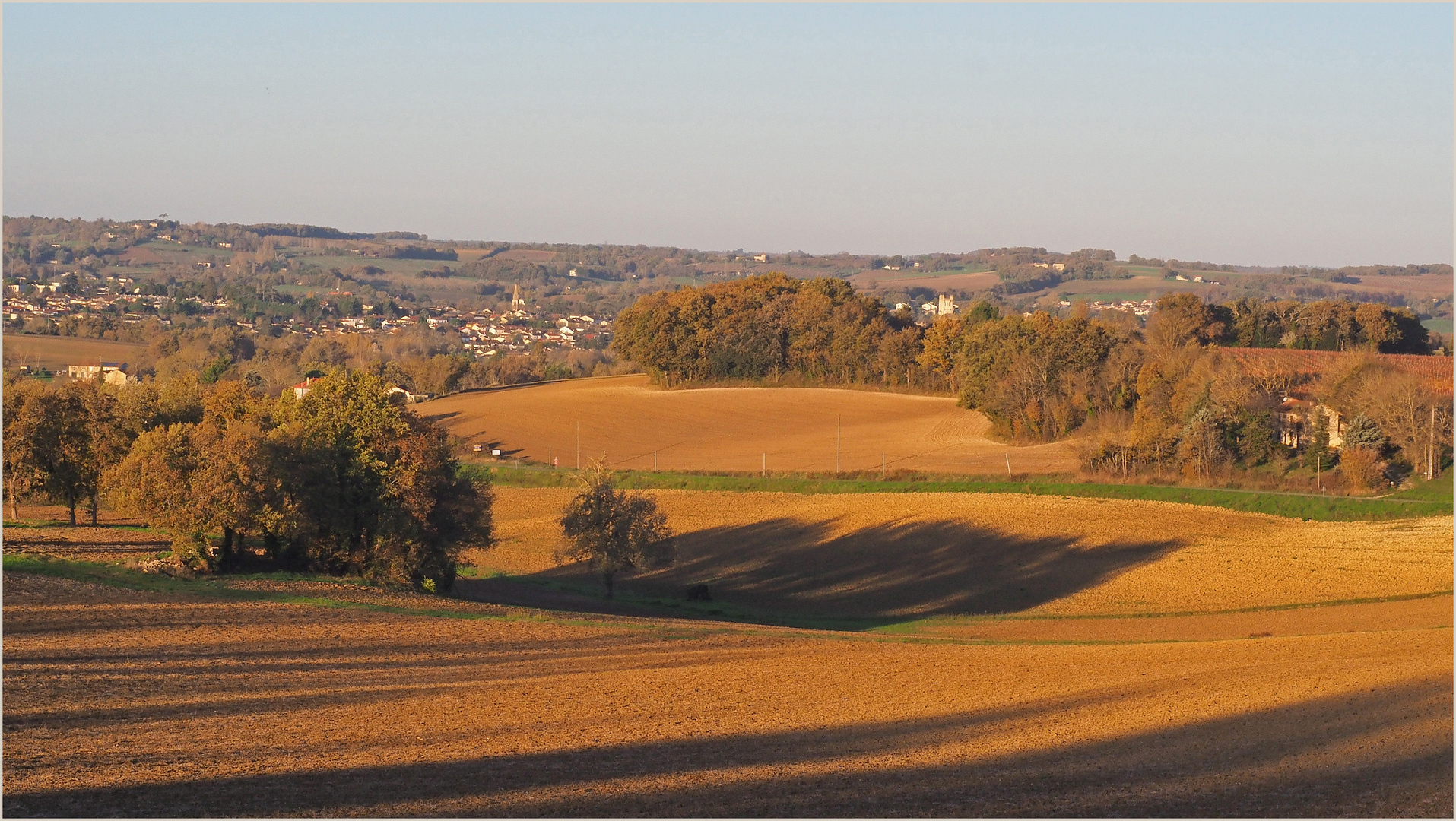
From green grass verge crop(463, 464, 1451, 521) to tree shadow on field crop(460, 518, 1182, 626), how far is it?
280 inches

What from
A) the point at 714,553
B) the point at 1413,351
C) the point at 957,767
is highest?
the point at 1413,351

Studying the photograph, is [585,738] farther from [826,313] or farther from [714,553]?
[826,313]

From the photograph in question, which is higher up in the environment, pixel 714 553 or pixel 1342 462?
pixel 1342 462

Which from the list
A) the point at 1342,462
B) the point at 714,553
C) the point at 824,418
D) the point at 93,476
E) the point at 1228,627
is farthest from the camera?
the point at 824,418

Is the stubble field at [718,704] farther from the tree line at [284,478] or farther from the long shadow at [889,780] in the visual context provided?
the tree line at [284,478]

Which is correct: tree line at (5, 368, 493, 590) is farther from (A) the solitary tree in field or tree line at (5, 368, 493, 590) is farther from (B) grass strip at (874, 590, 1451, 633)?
(B) grass strip at (874, 590, 1451, 633)

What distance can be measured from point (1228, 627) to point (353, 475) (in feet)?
85.4

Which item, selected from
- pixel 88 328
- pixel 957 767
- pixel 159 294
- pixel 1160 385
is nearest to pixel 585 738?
pixel 957 767

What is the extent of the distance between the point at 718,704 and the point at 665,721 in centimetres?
183

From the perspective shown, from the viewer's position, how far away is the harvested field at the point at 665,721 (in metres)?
16.0

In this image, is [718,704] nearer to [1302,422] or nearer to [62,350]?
[1302,422]

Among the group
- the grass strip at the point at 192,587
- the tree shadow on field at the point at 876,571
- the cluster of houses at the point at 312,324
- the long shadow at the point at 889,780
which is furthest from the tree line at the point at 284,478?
the cluster of houses at the point at 312,324

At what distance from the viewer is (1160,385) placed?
227ft

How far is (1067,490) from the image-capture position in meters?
60.3
